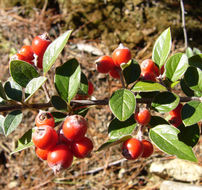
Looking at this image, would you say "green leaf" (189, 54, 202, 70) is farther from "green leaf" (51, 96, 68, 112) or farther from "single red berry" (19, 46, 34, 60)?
"single red berry" (19, 46, 34, 60)

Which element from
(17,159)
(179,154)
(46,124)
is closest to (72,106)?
(46,124)

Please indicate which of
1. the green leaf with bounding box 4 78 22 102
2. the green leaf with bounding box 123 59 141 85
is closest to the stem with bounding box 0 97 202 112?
the green leaf with bounding box 4 78 22 102

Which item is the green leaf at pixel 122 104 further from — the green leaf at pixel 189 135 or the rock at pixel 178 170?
the rock at pixel 178 170

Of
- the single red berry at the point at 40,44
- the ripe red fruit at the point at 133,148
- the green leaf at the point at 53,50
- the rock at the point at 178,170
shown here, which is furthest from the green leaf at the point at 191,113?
the rock at the point at 178,170

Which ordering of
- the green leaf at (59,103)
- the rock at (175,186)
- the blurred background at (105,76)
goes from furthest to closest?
the blurred background at (105,76) → the rock at (175,186) → the green leaf at (59,103)

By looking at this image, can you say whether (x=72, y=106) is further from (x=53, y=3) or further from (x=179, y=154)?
(x=53, y=3)

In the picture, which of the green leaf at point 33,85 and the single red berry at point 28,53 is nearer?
the green leaf at point 33,85

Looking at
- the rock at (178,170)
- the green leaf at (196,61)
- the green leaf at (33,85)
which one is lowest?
the rock at (178,170)

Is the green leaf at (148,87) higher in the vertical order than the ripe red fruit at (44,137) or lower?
higher
